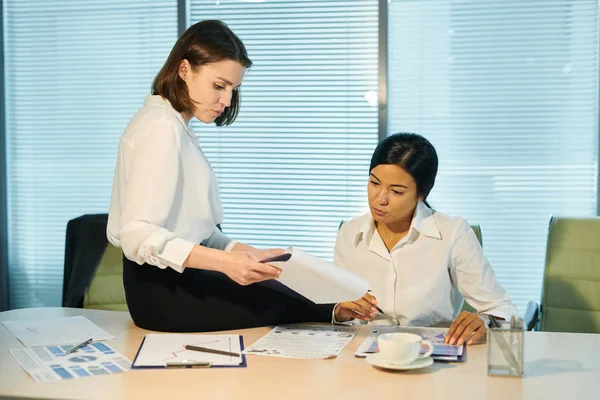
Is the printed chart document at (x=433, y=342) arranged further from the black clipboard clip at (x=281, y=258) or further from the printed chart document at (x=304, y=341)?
the black clipboard clip at (x=281, y=258)

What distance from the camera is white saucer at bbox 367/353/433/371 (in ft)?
5.27

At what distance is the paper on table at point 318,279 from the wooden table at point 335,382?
0.49 feet

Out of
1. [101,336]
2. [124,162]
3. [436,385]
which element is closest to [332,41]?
[124,162]

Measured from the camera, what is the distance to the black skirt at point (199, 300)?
203cm

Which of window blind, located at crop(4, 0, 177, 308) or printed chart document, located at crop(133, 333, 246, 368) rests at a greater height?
window blind, located at crop(4, 0, 177, 308)

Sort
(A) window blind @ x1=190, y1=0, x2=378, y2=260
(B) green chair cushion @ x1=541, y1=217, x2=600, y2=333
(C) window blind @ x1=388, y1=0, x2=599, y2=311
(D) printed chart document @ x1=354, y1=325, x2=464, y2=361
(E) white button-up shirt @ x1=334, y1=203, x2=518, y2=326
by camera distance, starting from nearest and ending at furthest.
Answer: (D) printed chart document @ x1=354, y1=325, x2=464, y2=361 < (E) white button-up shirt @ x1=334, y1=203, x2=518, y2=326 < (B) green chair cushion @ x1=541, y1=217, x2=600, y2=333 < (C) window blind @ x1=388, y1=0, x2=599, y2=311 < (A) window blind @ x1=190, y1=0, x2=378, y2=260

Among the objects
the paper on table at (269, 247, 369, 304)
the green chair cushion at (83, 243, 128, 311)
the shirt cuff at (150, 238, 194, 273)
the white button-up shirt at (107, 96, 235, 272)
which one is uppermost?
the white button-up shirt at (107, 96, 235, 272)

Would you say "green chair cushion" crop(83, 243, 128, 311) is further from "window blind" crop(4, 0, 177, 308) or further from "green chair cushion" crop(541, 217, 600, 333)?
"green chair cushion" crop(541, 217, 600, 333)

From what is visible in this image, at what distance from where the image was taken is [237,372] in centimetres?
164

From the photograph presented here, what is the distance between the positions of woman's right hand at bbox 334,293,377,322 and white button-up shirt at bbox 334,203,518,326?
1.04ft

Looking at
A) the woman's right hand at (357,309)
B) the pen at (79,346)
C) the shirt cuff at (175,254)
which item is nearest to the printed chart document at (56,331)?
the pen at (79,346)

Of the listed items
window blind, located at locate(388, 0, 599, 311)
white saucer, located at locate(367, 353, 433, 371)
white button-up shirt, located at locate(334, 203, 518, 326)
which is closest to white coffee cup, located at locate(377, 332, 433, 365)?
white saucer, located at locate(367, 353, 433, 371)

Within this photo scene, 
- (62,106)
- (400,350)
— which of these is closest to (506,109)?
(400,350)

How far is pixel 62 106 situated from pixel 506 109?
2229mm
